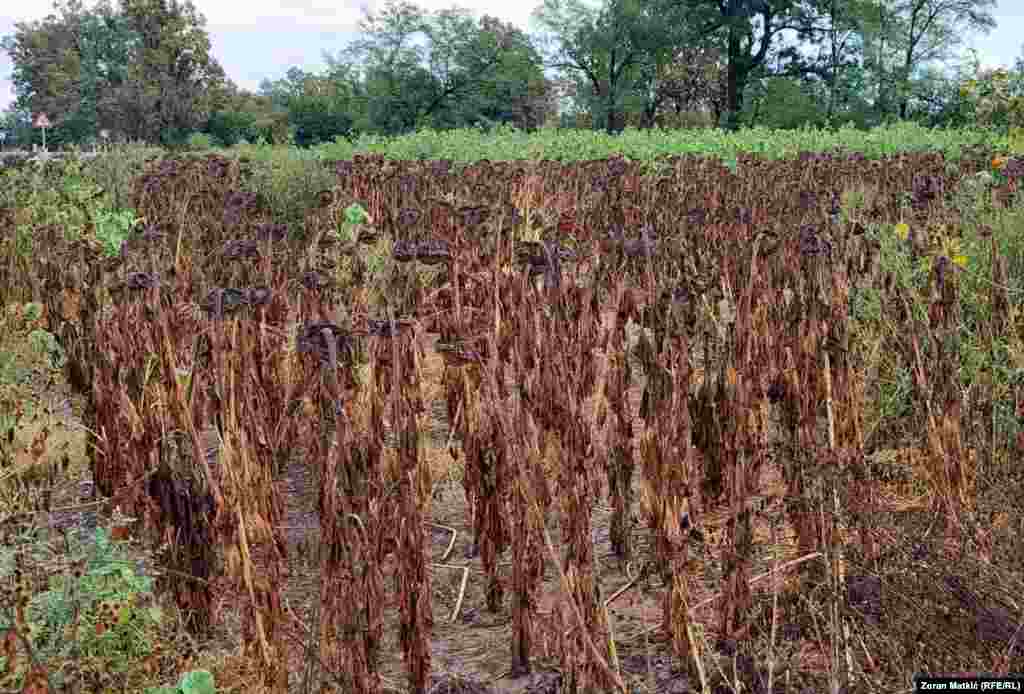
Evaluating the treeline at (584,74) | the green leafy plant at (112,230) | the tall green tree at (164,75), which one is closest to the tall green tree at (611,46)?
the treeline at (584,74)

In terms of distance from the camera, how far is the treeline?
4888 cm

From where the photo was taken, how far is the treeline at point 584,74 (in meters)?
48.9

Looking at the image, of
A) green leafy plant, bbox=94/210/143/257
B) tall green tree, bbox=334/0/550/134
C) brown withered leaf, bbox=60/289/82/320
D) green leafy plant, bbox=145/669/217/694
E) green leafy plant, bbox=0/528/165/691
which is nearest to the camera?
Answer: green leafy plant, bbox=145/669/217/694

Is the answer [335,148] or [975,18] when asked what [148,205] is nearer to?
[335,148]

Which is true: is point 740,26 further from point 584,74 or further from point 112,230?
point 112,230

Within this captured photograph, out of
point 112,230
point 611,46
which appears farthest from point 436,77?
point 112,230

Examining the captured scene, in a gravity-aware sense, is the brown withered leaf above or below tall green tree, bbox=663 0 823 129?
below

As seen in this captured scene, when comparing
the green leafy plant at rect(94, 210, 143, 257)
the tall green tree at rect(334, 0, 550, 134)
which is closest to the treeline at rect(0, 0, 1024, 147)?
the tall green tree at rect(334, 0, 550, 134)

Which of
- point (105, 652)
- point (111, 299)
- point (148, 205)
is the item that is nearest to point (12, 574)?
point (105, 652)

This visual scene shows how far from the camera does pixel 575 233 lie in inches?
292

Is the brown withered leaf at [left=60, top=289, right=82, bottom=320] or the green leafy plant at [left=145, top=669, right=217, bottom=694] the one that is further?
the brown withered leaf at [left=60, top=289, right=82, bottom=320]

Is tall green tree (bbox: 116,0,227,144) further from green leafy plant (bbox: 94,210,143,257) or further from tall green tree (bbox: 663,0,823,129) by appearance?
green leafy plant (bbox: 94,210,143,257)

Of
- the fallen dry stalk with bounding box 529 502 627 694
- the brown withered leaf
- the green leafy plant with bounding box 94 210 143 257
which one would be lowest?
the fallen dry stalk with bounding box 529 502 627 694

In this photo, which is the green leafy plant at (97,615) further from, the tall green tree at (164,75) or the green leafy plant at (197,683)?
the tall green tree at (164,75)
